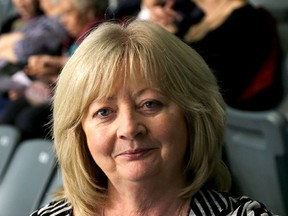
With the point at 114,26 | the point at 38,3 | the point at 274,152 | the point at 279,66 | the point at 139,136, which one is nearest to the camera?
the point at 139,136

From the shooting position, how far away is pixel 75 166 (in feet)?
4.91

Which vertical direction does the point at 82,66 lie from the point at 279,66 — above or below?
above

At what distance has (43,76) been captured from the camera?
3.56m

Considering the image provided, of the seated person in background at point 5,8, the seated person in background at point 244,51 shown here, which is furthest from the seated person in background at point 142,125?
the seated person in background at point 5,8

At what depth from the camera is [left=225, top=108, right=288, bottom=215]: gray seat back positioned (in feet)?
6.97

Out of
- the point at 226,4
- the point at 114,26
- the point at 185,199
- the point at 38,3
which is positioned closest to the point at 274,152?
the point at 185,199

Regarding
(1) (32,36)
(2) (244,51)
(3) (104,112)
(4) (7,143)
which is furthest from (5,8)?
(3) (104,112)

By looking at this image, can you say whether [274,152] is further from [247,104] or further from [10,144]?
[10,144]

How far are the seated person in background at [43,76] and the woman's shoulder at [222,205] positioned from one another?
1.90m

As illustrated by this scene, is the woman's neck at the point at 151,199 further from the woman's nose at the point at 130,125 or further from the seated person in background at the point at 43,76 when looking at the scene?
the seated person in background at the point at 43,76

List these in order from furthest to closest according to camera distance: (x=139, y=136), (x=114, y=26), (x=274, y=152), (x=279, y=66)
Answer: (x=279, y=66), (x=274, y=152), (x=114, y=26), (x=139, y=136)

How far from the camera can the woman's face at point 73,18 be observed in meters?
3.42

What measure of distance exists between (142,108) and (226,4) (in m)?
1.96

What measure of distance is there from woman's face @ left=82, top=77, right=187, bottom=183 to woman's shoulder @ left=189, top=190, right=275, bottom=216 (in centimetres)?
12
